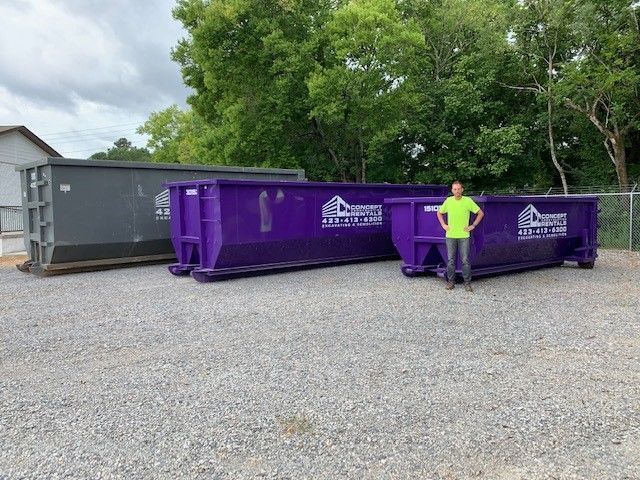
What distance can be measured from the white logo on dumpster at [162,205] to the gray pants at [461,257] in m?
6.75

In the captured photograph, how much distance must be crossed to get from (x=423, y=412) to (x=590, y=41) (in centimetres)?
1863

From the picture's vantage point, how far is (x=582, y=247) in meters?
10.7

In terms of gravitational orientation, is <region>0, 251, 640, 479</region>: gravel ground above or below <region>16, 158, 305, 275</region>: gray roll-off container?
below

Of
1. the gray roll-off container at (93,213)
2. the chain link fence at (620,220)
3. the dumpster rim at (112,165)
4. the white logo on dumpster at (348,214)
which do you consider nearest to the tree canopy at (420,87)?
the chain link fence at (620,220)

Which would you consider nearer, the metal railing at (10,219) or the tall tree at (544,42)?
the tall tree at (544,42)

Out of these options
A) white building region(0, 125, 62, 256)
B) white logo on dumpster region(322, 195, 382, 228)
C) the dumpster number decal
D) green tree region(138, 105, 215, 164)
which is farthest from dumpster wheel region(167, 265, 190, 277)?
green tree region(138, 105, 215, 164)

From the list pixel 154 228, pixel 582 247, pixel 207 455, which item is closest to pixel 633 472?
pixel 207 455

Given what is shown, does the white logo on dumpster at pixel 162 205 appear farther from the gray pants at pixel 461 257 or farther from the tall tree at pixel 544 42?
the tall tree at pixel 544 42

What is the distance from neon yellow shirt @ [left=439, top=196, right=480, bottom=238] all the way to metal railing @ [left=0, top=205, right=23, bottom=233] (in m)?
18.7

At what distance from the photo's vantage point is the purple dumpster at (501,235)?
29.3 ft

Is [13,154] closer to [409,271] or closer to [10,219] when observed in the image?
[10,219]

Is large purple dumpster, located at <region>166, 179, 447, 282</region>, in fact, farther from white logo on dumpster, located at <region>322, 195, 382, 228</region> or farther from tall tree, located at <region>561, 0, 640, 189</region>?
tall tree, located at <region>561, 0, 640, 189</region>

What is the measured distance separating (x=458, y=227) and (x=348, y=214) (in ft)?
11.7

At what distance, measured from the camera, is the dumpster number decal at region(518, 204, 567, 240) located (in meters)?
9.55
